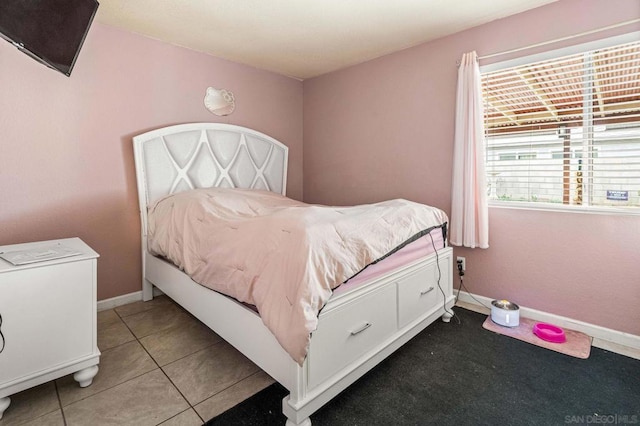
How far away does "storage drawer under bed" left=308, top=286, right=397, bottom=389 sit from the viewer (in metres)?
1.33

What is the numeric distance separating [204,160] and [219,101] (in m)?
0.66

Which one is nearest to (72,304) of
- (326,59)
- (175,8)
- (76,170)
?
(76,170)

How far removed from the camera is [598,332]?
2.12 m

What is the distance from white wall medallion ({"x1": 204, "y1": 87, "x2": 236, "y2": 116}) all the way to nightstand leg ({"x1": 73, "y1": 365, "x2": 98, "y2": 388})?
2356 mm

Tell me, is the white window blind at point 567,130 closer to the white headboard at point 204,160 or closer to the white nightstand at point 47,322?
the white headboard at point 204,160

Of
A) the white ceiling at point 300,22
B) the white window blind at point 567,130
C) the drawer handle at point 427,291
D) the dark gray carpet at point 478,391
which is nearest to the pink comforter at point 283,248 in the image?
the drawer handle at point 427,291

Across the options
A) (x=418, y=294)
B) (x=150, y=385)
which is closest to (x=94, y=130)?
(x=150, y=385)

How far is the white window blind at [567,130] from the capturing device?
2020 mm

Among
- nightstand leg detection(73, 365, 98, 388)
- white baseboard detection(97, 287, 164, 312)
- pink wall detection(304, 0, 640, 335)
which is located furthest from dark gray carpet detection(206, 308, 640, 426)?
white baseboard detection(97, 287, 164, 312)

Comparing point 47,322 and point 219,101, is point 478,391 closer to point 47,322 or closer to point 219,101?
point 47,322

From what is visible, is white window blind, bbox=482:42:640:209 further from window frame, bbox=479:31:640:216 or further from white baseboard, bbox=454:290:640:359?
white baseboard, bbox=454:290:640:359

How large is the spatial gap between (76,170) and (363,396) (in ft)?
8.34

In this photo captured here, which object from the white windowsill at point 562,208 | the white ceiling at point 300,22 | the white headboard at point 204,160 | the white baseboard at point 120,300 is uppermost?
the white ceiling at point 300,22

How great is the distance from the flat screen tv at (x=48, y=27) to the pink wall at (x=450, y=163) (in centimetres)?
235
